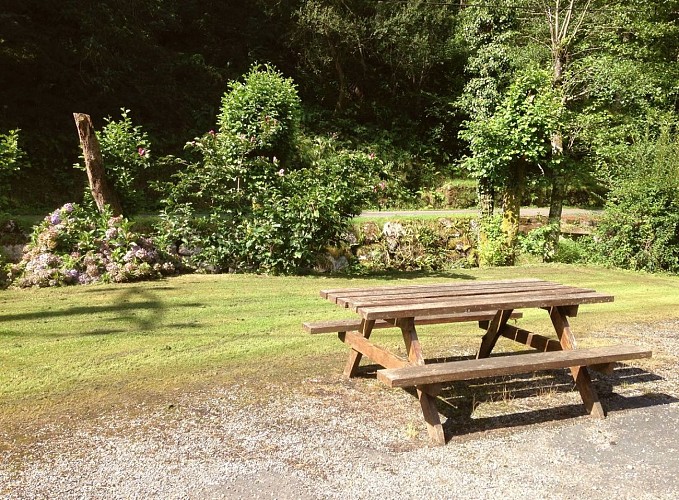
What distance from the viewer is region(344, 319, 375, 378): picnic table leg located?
5.17m

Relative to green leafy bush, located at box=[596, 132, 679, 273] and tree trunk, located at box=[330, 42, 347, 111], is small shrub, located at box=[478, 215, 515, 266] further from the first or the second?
tree trunk, located at box=[330, 42, 347, 111]

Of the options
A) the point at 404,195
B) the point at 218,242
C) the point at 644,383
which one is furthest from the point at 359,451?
the point at 404,195

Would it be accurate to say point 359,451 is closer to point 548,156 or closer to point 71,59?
point 548,156

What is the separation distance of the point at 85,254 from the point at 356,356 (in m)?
6.10

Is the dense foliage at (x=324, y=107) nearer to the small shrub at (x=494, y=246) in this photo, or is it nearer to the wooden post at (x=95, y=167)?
the small shrub at (x=494, y=246)

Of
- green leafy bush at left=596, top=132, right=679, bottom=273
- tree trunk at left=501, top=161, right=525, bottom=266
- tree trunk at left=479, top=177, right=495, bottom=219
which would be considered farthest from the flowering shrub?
green leafy bush at left=596, top=132, right=679, bottom=273

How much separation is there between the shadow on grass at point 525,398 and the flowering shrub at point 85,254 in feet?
17.6

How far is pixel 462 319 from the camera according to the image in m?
5.53

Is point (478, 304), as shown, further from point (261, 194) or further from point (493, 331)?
point (261, 194)

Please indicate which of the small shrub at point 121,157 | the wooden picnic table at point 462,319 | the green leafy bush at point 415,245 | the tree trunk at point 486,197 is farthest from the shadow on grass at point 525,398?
the tree trunk at point 486,197

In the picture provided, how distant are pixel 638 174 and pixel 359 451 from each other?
11.8 m

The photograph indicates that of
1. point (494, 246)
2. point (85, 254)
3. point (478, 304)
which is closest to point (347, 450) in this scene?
point (478, 304)

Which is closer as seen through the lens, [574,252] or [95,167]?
[95,167]

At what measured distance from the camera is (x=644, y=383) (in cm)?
530
